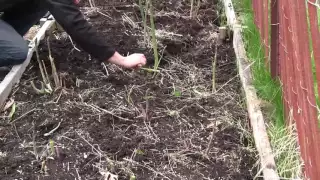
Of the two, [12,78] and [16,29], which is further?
[16,29]

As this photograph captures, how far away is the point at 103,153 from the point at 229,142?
1.95 feet

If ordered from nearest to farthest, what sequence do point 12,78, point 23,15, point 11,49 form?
point 12,78 < point 11,49 < point 23,15

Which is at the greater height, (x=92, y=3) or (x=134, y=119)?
(x=92, y=3)

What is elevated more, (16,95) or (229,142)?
(16,95)

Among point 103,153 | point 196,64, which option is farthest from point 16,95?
point 196,64

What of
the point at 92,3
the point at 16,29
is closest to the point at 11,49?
the point at 16,29

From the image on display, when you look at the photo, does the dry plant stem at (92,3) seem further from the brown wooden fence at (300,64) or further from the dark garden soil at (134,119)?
the brown wooden fence at (300,64)

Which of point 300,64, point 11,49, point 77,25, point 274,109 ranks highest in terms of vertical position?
point 77,25

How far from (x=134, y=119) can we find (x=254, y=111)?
600 mm

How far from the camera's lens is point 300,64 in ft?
6.88

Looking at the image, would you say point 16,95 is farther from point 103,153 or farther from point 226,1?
point 226,1

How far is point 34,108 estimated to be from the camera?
2713 millimetres

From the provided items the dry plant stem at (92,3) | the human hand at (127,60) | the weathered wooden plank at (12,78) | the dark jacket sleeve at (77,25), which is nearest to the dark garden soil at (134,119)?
the weathered wooden plank at (12,78)

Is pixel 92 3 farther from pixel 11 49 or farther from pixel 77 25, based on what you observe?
pixel 77 25
